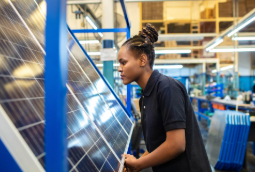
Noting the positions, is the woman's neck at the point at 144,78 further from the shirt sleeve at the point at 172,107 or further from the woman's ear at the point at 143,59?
the shirt sleeve at the point at 172,107

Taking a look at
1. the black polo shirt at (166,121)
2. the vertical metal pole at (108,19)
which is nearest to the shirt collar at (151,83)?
the black polo shirt at (166,121)

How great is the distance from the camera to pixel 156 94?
127 cm

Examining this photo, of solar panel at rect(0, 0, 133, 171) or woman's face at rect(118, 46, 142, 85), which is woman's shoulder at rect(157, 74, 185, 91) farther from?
solar panel at rect(0, 0, 133, 171)

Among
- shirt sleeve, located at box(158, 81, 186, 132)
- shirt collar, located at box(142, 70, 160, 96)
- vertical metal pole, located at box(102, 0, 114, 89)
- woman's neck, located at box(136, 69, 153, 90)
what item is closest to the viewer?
shirt sleeve, located at box(158, 81, 186, 132)

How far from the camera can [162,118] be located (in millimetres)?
1225

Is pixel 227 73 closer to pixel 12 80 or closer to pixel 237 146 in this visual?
pixel 237 146

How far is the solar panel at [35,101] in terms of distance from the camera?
2.27 ft

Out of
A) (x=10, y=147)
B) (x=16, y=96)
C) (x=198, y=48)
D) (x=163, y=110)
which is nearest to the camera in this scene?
(x=10, y=147)

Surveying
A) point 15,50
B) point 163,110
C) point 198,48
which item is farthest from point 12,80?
point 198,48

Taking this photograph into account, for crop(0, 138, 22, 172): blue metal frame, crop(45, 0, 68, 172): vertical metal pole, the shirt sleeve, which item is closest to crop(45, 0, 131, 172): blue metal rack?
crop(45, 0, 68, 172): vertical metal pole

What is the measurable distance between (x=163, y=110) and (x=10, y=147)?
83 centimetres

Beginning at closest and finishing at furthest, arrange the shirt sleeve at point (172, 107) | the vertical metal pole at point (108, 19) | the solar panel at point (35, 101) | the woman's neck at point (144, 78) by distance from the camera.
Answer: the solar panel at point (35, 101), the shirt sleeve at point (172, 107), the woman's neck at point (144, 78), the vertical metal pole at point (108, 19)

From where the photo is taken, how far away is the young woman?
1.12m

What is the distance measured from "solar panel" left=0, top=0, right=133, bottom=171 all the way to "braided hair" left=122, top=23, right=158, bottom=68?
0.50 metres
